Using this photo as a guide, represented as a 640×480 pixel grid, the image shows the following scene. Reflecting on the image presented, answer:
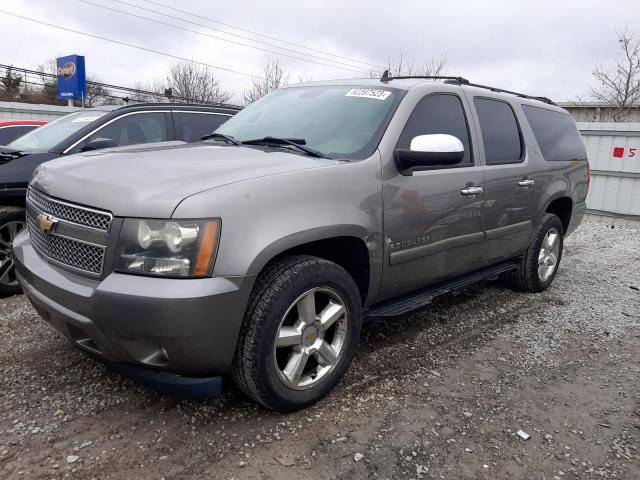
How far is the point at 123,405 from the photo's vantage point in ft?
8.82

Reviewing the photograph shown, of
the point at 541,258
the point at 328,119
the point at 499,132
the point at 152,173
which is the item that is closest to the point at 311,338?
the point at 152,173

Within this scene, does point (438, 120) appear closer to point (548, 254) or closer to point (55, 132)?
point (548, 254)

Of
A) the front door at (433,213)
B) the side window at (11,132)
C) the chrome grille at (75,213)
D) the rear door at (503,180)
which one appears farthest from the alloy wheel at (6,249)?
the side window at (11,132)

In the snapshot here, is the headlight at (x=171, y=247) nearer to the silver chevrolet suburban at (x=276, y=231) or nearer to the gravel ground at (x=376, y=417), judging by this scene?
the silver chevrolet suburban at (x=276, y=231)

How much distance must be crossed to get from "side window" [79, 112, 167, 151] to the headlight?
3.13 metres

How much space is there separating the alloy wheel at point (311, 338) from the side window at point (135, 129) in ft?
10.7

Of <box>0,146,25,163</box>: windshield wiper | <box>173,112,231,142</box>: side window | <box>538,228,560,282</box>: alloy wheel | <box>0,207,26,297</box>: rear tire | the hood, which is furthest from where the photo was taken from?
<box>173,112,231,142</box>: side window

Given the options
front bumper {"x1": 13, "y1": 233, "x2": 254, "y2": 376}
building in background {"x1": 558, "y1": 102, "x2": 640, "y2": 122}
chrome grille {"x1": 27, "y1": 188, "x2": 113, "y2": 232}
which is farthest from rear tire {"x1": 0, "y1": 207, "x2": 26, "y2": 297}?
building in background {"x1": 558, "y1": 102, "x2": 640, "y2": 122}

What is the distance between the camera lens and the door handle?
3416mm

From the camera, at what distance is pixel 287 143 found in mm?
3062

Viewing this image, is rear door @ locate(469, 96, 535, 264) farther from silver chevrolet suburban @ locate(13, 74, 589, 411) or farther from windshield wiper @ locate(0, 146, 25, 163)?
windshield wiper @ locate(0, 146, 25, 163)

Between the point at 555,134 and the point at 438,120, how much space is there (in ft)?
6.77

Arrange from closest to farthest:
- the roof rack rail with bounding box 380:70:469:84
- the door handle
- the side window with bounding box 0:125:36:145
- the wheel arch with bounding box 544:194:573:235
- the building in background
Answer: the door handle → the roof rack rail with bounding box 380:70:469:84 → the wheel arch with bounding box 544:194:573:235 → the side window with bounding box 0:125:36:145 → the building in background

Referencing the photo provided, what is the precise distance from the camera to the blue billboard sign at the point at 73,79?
63.7 ft
